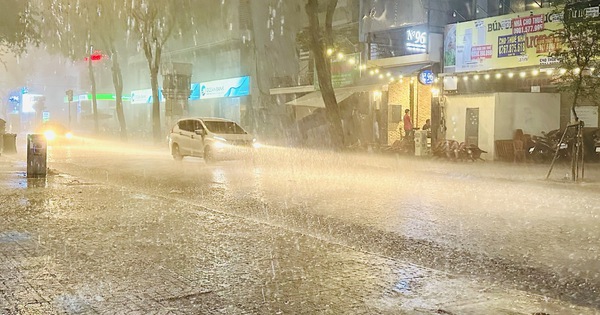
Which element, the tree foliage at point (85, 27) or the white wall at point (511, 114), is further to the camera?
the tree foliage at point (85, 27)

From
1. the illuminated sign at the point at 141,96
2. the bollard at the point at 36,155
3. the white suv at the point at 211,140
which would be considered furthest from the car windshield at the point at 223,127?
the illuminated sign at the point at 141,96

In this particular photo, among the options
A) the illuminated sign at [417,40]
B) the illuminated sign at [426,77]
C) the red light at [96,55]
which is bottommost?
the illuminated sign at [426,77]

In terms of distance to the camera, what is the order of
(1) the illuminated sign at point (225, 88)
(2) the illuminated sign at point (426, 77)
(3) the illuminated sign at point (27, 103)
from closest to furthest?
(2) the illuminated sign at point (426, 77) → (1) the illuminated sign at point (225, 88) → (3) the illuminated sign at point (27, 103)

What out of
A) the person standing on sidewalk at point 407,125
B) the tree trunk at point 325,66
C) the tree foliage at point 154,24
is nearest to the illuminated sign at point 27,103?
the tree foliage at point 154,24

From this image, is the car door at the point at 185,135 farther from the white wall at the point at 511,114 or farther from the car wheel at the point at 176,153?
the white wall at the point at 511,114

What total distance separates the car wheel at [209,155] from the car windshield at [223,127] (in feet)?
2.54

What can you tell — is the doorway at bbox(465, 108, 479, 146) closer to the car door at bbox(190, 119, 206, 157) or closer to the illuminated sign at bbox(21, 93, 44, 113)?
the car door at bbox(190, 119, 206, 157)

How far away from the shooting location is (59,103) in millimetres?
79750

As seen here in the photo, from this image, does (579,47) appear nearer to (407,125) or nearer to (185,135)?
(407,125)

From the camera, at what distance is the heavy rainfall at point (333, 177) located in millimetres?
6281

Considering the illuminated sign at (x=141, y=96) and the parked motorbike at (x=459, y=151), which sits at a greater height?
the illuminated sign at (x=141, y=96)

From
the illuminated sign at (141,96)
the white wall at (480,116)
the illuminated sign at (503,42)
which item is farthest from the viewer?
the illuminated sign at (141,96)

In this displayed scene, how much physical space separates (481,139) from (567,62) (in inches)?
313

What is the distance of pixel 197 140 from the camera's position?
23.1 m
